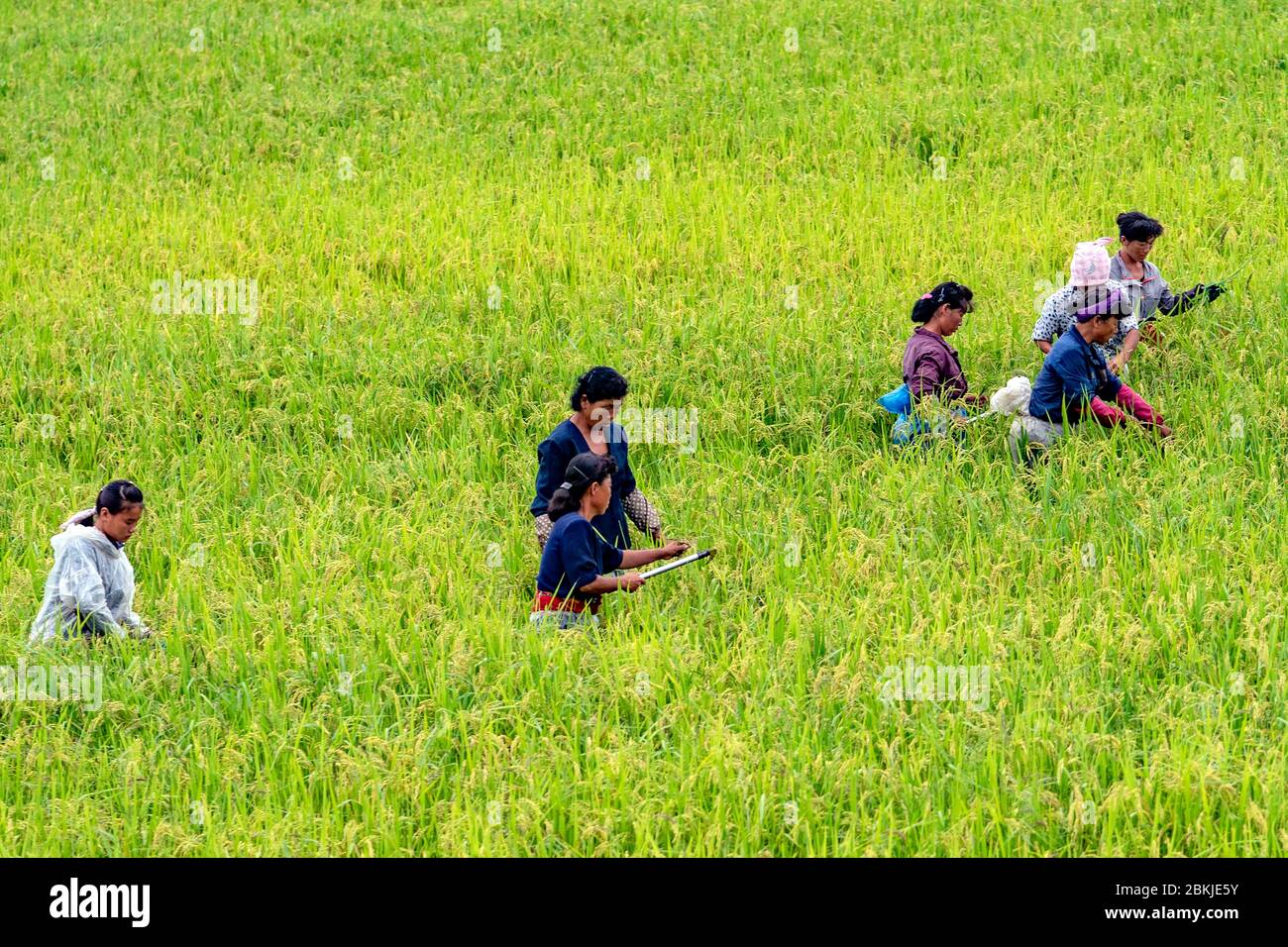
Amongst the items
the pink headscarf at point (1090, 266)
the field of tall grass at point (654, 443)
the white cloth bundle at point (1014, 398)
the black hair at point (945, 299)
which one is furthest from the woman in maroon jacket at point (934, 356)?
the pink headscarf at point (1090, 266)

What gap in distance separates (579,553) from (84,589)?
1973 mm

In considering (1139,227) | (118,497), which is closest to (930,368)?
(1139,227)

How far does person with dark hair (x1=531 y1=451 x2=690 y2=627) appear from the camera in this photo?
593 cm

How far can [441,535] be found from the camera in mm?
7051

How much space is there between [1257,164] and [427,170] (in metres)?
6.82

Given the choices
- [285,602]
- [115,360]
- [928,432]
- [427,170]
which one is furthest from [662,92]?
[285,602]

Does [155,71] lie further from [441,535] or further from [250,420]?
[441,535]

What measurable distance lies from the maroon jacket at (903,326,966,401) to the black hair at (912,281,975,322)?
0.14 meters

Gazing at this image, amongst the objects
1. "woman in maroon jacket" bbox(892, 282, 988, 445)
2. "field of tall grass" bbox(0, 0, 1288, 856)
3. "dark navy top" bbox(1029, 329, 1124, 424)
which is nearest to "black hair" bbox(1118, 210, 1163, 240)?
"field of tall grass" bbox(0, 0, 1288, 856)

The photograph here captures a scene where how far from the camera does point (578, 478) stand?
19.5ft

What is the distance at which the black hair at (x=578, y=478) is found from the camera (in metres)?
5.93

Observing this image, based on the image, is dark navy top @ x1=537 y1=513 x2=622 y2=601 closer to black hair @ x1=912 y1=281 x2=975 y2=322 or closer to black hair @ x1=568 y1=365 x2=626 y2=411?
black hair @ x1=568 y1=365 x2=626 y2=411

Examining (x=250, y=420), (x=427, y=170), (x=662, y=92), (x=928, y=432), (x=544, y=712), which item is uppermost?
(x=662, y=92)

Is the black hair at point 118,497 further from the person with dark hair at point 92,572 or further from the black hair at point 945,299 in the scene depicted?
the black hair at point 945,299
